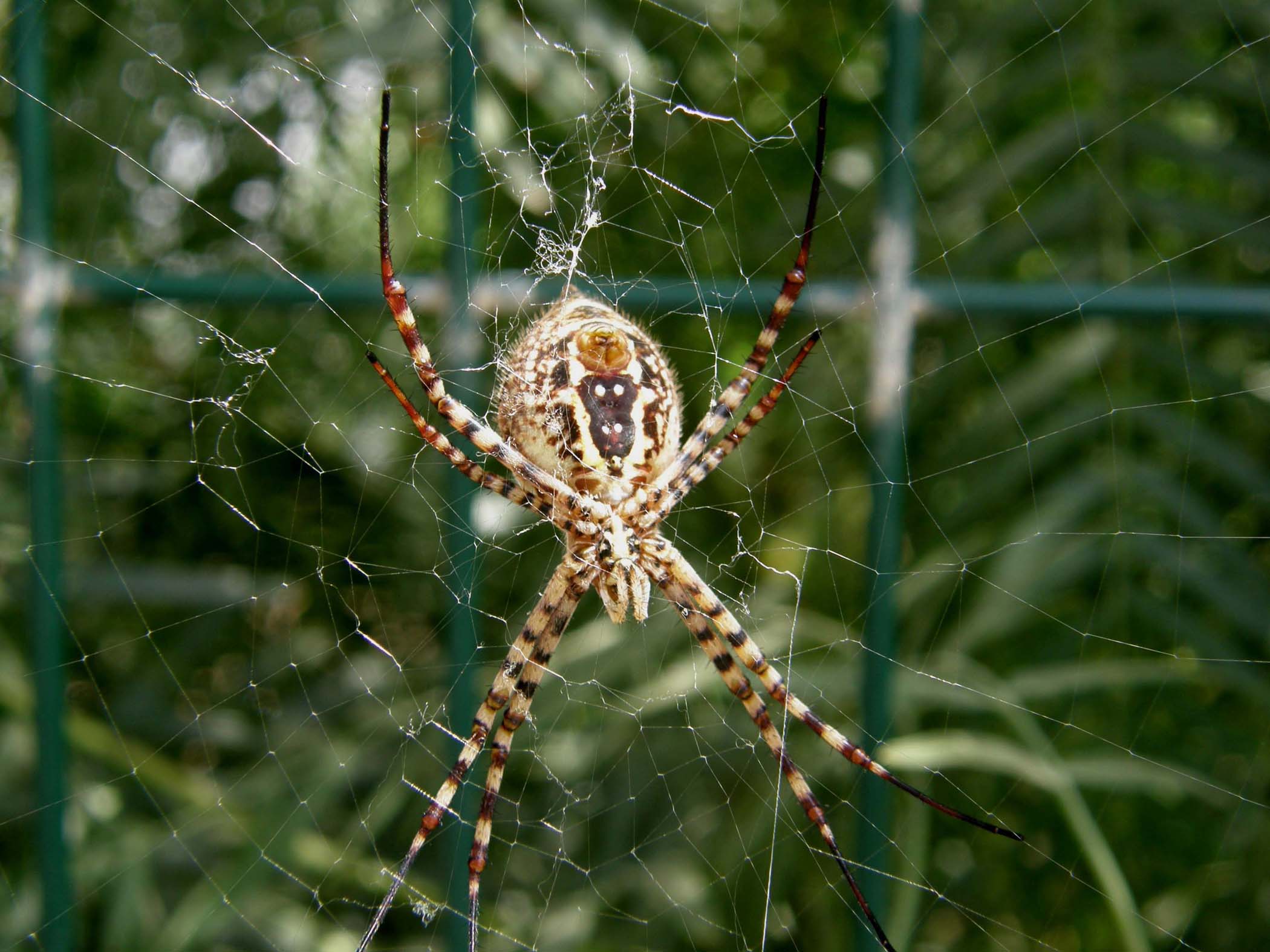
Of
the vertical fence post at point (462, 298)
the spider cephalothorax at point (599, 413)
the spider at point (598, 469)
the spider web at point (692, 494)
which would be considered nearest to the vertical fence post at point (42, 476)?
the spider web at point (692, 494)

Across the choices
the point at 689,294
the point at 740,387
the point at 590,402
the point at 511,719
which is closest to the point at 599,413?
the point at 590,402

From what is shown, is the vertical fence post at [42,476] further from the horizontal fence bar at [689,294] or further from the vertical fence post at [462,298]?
the vertical fence post at [462,298]

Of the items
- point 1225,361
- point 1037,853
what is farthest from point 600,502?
point 1225,361

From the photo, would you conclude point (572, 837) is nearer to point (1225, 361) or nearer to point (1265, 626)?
point (1265, 626)

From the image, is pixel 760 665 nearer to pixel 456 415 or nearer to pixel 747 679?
pixel 747 679

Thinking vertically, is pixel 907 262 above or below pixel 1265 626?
above

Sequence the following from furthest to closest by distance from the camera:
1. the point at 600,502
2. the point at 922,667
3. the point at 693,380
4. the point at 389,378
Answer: the point at 693,380 < the point at 922,667 < the point at 600,502 < the point at 389,378
